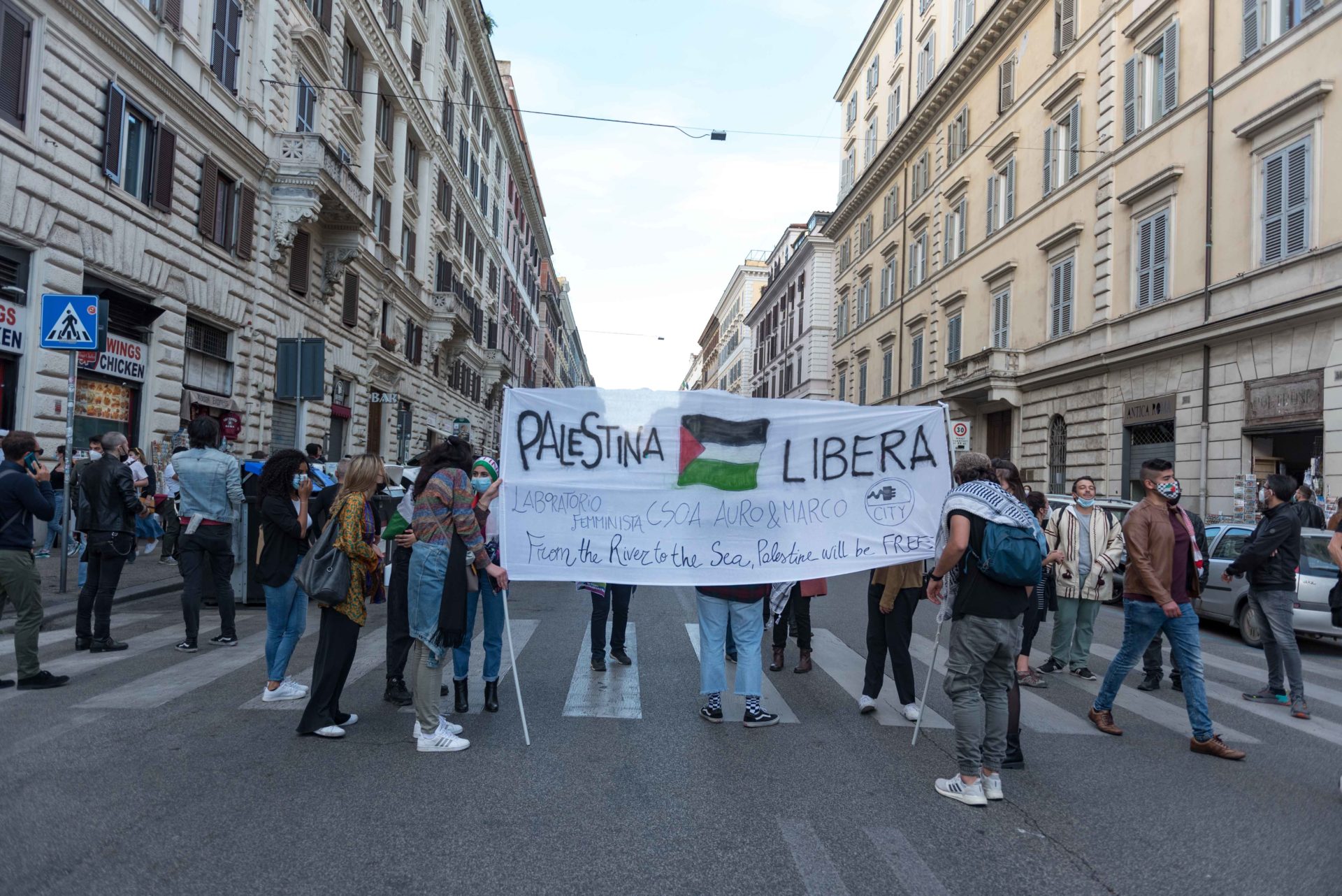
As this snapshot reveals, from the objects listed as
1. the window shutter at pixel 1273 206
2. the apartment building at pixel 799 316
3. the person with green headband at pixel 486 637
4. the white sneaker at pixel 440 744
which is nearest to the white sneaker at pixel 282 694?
the person with green headband at pixel 486 637

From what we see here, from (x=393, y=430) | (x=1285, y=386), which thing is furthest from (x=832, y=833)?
(x=393, y=430)

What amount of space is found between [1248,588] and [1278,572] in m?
3.40

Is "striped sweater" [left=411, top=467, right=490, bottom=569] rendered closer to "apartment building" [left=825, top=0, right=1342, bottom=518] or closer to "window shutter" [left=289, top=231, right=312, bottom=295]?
"apartment building" [left=825, top=0, right=1342, bottom=518]

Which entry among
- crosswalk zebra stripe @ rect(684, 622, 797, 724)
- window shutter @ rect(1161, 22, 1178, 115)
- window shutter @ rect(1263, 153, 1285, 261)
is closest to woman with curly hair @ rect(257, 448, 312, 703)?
crosswalk zebra stripe @ rect(684, 622, 797, 724)

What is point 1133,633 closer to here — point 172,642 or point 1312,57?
point 172,642

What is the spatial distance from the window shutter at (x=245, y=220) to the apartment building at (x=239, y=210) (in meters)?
0.04

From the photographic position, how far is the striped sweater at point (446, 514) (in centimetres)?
527

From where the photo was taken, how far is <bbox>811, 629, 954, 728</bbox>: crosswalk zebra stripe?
613 centimetres

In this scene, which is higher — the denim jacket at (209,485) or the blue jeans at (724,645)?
the denim jacket at (209,485)

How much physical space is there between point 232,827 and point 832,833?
2.55 m

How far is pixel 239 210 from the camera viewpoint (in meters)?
19.2

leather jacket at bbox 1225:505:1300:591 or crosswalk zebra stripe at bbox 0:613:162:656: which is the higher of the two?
leather jacket at bbox 1225:505:1300:591

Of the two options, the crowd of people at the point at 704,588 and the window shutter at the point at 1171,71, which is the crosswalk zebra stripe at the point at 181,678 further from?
the window shutter at the point at 1171,71

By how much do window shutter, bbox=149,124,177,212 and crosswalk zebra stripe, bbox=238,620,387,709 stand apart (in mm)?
10657
